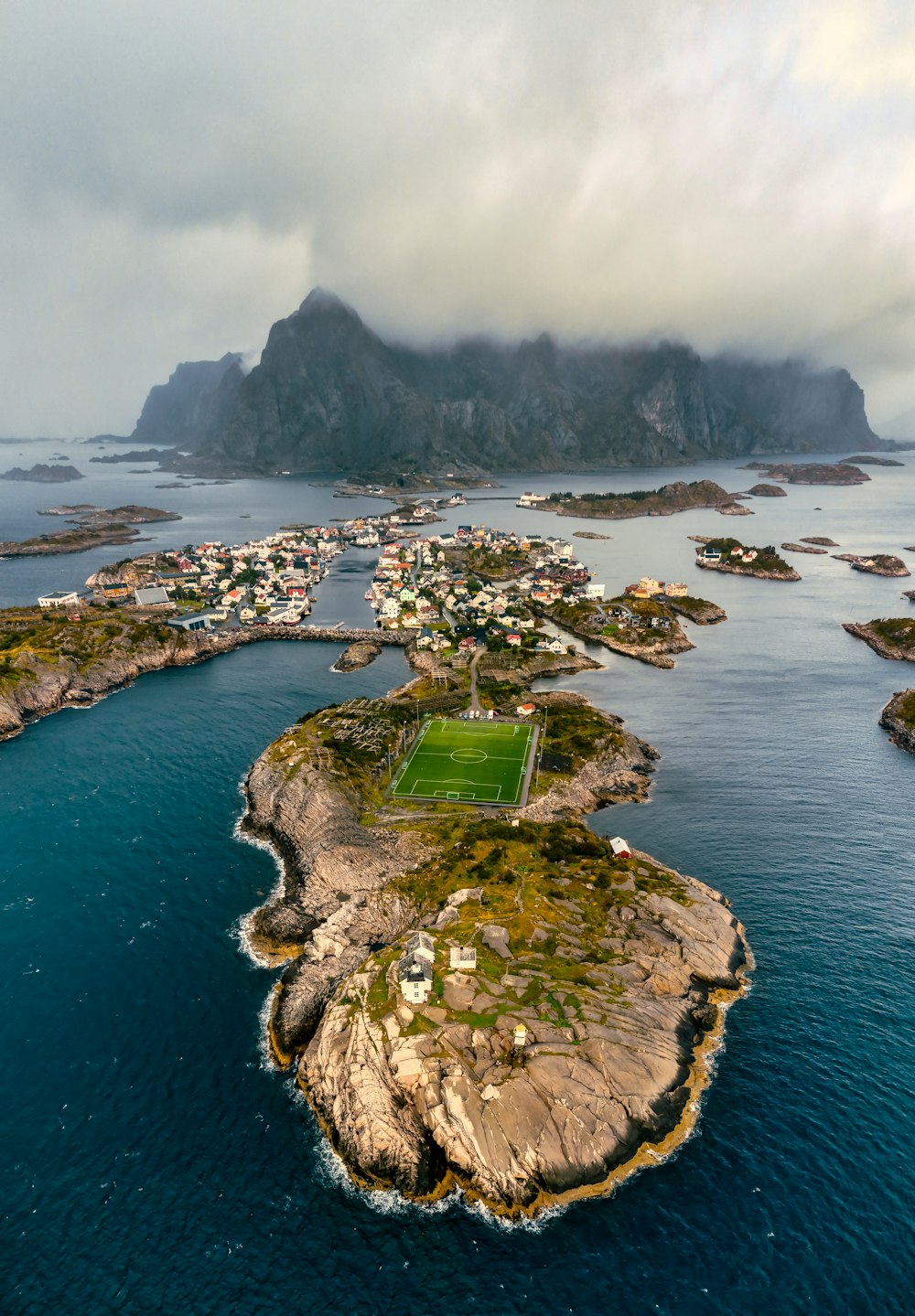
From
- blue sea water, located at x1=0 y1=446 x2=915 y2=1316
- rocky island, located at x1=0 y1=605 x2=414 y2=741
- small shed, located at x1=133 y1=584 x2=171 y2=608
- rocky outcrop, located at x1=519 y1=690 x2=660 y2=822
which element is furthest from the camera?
small shed, located at x1=133 y1=584 x2=171 y2=608

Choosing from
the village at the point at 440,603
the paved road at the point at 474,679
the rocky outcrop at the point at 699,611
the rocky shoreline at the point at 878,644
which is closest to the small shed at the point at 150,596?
the village at the point at 440,603

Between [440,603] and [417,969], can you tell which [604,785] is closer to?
[417,969]

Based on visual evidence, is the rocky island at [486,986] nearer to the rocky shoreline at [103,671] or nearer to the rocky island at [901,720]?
the rocky island at [901,720]

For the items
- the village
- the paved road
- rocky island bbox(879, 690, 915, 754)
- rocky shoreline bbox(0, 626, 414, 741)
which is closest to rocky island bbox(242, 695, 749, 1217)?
the paved road

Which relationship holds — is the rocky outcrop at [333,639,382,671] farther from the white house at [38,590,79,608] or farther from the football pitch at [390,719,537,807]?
the white house at [38,590,79,608]

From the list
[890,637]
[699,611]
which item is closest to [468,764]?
[699,611]

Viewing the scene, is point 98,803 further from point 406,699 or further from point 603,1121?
point 603,1121

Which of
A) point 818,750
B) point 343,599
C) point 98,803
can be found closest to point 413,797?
point 98,803
